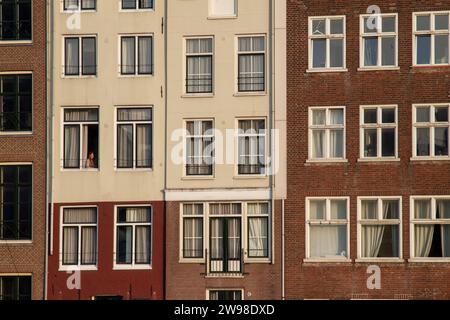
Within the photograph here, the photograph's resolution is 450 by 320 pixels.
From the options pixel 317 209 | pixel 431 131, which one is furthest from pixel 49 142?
pixel 431 131

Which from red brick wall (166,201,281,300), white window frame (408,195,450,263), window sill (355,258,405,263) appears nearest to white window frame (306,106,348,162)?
red brick wall (166,201,281,300)

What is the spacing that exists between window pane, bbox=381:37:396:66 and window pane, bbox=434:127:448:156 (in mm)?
3078

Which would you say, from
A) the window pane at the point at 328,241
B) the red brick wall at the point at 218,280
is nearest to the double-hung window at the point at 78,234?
the red brick wall at the point at 218,280

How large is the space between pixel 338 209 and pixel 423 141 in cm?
401

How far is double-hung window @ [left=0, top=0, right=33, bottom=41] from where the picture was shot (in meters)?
58.1

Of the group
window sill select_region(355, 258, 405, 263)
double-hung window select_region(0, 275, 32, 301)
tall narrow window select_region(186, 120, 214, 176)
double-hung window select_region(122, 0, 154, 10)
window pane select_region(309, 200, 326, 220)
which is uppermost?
double-hung window select_region(122, 0, 154, 10)

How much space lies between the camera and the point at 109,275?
5647 centimetres

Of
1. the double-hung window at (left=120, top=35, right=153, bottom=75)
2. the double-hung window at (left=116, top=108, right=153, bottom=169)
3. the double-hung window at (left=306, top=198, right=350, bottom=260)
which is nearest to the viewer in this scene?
the double-hung window at (left=306, top=198, right=350, bottom=260)

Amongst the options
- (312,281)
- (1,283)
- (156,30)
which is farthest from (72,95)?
(312,281)

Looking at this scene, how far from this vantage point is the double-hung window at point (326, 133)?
55969mm

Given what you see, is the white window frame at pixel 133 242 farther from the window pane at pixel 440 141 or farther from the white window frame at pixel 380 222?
the window pane at pixel 440 141

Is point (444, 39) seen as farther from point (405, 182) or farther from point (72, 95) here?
point (72, 95)

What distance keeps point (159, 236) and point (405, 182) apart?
9.42m

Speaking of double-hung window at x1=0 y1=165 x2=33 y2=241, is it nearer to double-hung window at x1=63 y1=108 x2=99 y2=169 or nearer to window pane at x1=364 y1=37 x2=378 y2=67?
double-hung window at x1=63 y1=108 x2=99 y2=169
